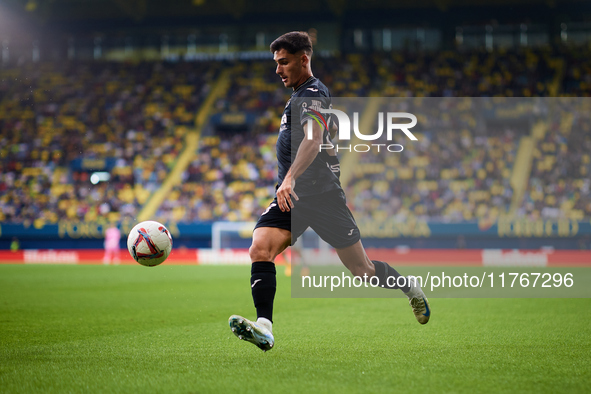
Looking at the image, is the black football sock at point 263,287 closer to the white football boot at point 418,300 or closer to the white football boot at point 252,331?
the white football boot at point 252,331

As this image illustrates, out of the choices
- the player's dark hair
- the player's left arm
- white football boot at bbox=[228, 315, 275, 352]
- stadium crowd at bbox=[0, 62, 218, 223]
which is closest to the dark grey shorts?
the player's left arm

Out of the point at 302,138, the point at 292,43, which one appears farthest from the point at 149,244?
the point at 292,43

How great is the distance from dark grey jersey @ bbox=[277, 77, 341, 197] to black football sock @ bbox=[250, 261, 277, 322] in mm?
660

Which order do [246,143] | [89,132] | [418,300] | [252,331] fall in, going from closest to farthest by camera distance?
[252,331], [418,300], [246,143], [89,132]

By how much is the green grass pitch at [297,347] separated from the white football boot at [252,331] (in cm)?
20

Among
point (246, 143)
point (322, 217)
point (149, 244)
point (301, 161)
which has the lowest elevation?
point (149, 244)

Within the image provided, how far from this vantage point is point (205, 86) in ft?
104

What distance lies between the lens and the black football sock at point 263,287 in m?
4.87

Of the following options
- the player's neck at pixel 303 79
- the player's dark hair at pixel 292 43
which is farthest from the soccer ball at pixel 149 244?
the player's dark hair at pixel 292 43

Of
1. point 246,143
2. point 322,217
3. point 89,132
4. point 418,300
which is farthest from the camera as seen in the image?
point 89,132

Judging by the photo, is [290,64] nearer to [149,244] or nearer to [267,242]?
[267,242]

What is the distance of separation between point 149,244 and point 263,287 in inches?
67.0

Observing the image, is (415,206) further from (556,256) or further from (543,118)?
(543,118)

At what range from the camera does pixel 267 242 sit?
16.4 feet
